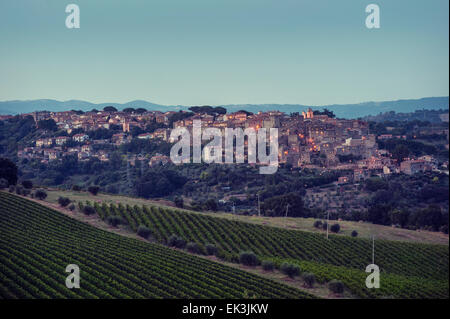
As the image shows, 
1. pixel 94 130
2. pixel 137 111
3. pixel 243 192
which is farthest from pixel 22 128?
pixel 243 192

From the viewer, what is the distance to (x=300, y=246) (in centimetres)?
1862

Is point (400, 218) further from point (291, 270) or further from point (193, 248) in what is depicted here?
point (291, 270)

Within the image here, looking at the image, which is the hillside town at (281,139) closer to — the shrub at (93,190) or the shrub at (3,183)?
the shrub at (93,190)

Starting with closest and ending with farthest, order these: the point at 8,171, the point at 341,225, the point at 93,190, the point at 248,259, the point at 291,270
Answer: the point at 291,270 < the point at 248,259 < the point at 341,225 < the point at 93,190 < the point at 8,171

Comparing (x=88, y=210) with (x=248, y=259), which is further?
→ (x=88, y=210)

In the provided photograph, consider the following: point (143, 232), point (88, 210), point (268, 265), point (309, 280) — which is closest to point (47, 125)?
point (88, 210)

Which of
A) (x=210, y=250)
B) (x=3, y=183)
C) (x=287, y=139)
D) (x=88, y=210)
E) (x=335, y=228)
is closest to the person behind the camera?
(x=210, y=250)

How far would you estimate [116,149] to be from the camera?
155 feet

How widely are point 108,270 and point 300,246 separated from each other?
8.47 meters

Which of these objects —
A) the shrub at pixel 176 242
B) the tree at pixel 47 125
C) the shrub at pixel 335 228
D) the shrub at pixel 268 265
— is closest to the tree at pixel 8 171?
the shrub at pixel 176 242

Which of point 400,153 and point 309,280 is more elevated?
point 400,153

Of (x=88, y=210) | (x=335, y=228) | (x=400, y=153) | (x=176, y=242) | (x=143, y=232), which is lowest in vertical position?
(x=335, y=228)

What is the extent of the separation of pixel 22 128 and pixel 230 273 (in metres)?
43.5

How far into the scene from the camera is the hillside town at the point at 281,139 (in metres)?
38.8
